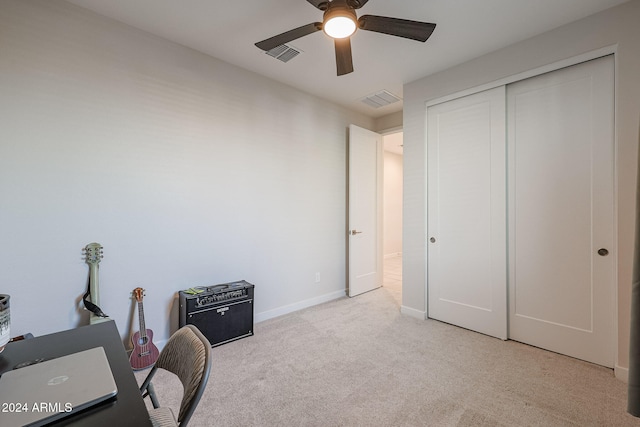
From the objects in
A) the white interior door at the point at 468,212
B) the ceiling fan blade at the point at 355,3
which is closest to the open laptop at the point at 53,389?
the ceiling fan blade at the point at 355,3

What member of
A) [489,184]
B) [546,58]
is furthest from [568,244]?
[546,58]

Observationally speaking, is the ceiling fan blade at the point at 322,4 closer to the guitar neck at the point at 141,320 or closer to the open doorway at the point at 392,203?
the guitar neck at the point at 141,320

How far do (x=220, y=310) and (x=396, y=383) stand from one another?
5.27 feet

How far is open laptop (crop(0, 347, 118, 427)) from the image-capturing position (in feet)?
2.23

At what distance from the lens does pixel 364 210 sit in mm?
4184

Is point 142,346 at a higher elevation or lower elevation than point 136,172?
lower

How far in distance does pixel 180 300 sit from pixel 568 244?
132 inches

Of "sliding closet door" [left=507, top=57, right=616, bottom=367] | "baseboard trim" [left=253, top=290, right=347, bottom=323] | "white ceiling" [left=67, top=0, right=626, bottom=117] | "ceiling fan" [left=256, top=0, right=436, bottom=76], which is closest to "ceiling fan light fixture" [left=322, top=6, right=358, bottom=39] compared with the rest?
"ceiling fan" [left=256, top=0, right=436, bottom=76]

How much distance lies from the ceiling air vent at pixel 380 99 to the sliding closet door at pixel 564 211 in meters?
1.39

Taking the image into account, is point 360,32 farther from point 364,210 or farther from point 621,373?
point 621,373

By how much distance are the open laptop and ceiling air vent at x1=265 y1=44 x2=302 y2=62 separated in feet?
8.60

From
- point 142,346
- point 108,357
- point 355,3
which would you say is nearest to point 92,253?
point 142,346

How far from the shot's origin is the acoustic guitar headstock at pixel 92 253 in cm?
217

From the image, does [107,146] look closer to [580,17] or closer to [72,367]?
[72,367]
